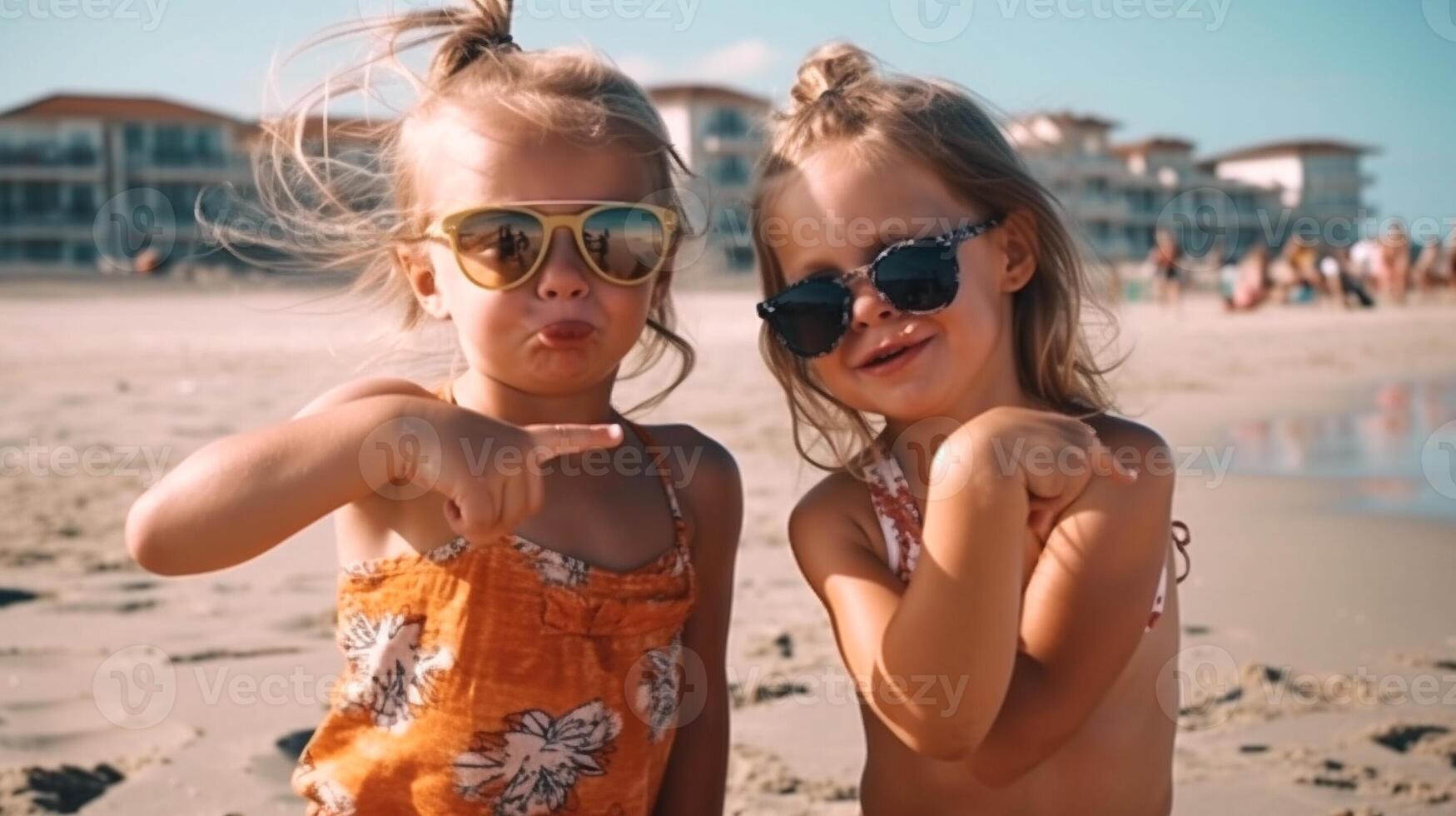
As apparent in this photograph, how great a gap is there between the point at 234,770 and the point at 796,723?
1302 mm

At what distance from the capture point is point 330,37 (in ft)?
8.95

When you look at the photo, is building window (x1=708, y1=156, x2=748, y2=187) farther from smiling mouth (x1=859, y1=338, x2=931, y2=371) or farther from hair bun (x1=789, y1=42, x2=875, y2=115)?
smiling mouth (x1=859, y1=338, x2=931, y2=371)

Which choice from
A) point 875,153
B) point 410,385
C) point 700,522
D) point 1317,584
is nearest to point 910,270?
point 875,153

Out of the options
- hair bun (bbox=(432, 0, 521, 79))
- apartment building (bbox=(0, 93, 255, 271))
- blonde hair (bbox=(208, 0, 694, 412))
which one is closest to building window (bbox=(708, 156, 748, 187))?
apartment building (bbox=(0, 93, 255, 271))

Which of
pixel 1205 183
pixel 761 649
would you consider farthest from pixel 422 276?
pixel 1205 183

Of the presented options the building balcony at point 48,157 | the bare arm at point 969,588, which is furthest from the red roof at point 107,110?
the bare arm at point 969,588

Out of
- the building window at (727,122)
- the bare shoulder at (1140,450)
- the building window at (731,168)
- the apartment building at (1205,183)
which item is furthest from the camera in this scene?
the apartment building at (1205,183)

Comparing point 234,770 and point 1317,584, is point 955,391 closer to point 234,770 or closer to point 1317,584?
point 234,770

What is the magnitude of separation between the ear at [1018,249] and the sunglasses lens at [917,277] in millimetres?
214

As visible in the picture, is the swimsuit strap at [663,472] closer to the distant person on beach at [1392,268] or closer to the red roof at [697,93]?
the distant person on beach at [1392,268]

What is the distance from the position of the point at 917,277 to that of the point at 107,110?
230 feet

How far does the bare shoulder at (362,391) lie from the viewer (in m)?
2.15

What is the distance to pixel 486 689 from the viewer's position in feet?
7.13

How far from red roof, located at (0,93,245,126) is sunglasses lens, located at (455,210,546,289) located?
69.2 m
